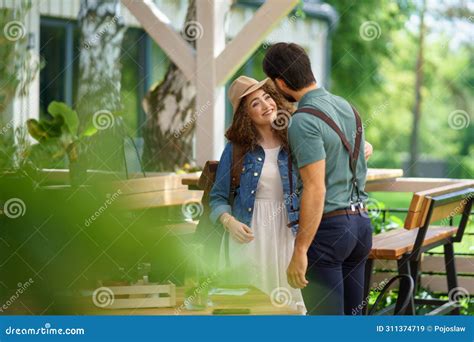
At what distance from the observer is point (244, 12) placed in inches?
505

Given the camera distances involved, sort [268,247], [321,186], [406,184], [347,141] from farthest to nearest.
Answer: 1. [406,184]
2. [268,247]
3. [347,141]
4. [321,186]

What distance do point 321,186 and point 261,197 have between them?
53cm

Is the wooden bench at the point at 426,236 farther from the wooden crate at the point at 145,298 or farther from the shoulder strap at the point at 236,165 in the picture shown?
the wooden crate at the point at 145,298

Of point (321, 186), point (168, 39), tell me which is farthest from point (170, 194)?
point (321, 186)

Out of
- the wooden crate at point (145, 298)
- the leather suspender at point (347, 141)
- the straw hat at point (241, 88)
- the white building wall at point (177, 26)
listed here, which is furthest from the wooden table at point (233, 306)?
the white building wall at point (177, 26)

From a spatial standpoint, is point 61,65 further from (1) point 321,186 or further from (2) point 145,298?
(2) point 145,298

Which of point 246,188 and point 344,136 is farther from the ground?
point 344,136

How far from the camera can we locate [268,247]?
330 cm

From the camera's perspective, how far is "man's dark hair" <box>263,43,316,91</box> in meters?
2.85

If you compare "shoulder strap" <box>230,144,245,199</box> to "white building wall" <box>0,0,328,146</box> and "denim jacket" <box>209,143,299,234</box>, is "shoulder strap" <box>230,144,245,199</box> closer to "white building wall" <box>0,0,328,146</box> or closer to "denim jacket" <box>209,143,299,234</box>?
"denim jacket" <box>209,143,299,234</box>

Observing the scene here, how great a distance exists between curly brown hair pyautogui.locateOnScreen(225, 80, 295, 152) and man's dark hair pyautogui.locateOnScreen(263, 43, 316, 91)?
428 mm

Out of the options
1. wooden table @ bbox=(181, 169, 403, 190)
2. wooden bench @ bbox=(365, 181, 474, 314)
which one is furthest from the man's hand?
wooden table @ bbox=(181, 169, 403, 190)

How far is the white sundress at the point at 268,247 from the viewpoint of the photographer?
128 inches
